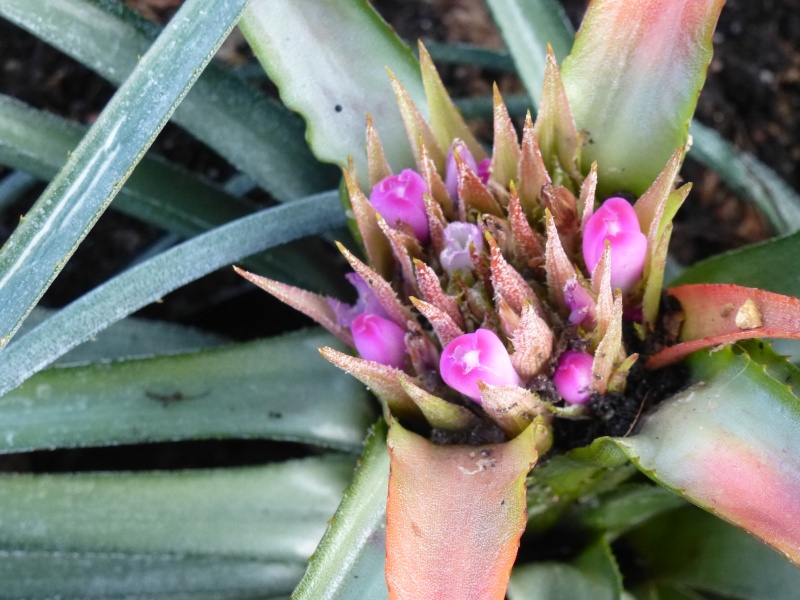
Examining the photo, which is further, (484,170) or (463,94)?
(463,94)

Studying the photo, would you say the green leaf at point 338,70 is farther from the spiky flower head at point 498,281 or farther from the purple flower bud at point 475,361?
the purple flower bud at point 475,361

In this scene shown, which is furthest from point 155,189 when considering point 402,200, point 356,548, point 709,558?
point 709,558

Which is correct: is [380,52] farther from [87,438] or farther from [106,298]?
[87,438]

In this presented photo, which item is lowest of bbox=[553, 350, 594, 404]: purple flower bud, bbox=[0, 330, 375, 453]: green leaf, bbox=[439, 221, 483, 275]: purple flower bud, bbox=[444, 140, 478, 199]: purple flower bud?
bbox=[553, 350, 594, 404]: purple flower bud

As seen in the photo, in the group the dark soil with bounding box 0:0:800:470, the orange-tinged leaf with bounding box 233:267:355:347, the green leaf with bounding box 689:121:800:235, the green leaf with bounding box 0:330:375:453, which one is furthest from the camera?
the dark soil with bounding box 0:0:800:470

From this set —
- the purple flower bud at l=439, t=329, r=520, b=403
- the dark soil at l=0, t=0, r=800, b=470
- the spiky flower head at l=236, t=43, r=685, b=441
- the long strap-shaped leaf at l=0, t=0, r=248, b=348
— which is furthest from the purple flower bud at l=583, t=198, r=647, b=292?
the dark soil at l=0, t=0, r=800, b=470

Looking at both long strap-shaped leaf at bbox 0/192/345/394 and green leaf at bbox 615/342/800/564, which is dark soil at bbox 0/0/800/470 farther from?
green leaf at bbox 615/342/800/564

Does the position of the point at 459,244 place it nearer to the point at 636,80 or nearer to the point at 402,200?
the point at 402,200
